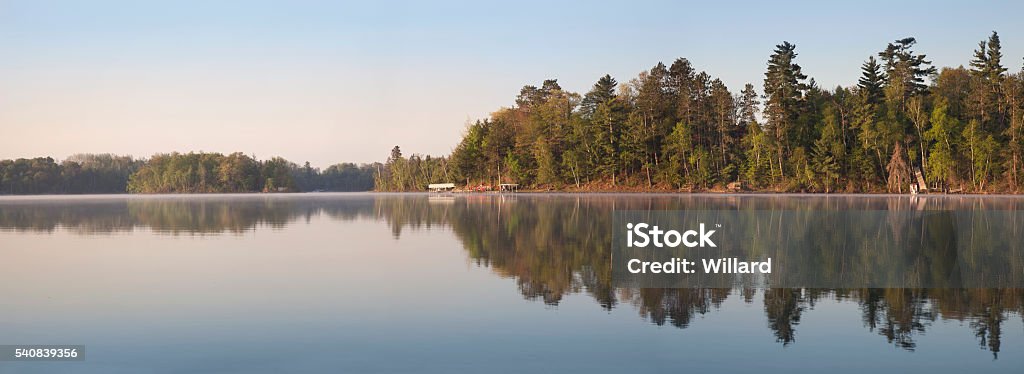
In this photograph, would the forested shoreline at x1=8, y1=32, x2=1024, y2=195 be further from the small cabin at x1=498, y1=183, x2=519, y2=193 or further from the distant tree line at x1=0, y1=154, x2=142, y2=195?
the distant tree line at x1=0, y1=154, x2=142, y2=195

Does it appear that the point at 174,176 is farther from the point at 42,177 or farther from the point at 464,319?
the point at 464,319

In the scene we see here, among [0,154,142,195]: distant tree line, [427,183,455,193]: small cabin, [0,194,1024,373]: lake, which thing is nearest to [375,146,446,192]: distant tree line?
[427,183,455,193]: small cabin

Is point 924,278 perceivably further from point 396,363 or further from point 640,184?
point 640,184

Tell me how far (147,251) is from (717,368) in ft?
65.1

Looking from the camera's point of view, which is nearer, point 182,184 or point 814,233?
point 814,233

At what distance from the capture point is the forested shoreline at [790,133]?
77688 millimetres

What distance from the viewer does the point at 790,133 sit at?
288 feet

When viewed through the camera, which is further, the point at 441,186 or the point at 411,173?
the point at 411,173

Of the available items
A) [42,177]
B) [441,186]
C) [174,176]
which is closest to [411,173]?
[441,186]

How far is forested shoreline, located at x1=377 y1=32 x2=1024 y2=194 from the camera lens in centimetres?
7769

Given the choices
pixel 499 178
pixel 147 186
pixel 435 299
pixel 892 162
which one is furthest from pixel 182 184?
pixel 435 299

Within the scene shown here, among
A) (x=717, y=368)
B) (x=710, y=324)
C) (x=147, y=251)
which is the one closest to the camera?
(x=717, y=368)

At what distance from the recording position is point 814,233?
88.7ft

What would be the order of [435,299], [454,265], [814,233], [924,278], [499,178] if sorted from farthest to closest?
[499,178], [814,233], [454,265], [924,278], [435,299]
